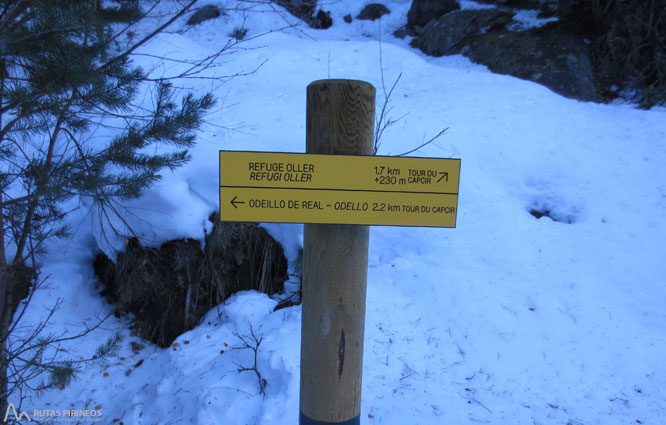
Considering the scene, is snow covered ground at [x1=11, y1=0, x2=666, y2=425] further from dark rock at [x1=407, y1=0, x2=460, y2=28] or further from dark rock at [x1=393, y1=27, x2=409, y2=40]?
dark rock at [x1=393, y1=27, x2=409, y2=40]

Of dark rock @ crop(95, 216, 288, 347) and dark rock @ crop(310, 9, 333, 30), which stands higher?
dark rock @ crop(310, 9, 333, 30)

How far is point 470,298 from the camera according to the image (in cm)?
346

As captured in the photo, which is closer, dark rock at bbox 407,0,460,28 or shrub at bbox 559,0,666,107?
shrub at bbox 559,0,666,107

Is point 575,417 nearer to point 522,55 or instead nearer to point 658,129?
point 658,129

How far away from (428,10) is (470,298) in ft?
37.5

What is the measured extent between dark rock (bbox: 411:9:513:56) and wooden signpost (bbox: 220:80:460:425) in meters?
9.73

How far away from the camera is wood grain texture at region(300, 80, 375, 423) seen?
1508mm

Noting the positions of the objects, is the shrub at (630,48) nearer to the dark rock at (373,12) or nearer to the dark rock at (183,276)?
the dark rock at (373,12)

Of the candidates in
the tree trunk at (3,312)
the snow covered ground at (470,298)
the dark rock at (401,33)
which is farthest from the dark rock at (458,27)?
the tree trunk at (3,312)

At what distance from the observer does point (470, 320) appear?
3.29 m

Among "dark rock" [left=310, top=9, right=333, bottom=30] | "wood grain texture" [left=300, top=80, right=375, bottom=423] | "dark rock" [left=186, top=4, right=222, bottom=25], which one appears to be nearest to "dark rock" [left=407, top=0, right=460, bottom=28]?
"dark rock" [left=310, top=9, right=333, bottom=30]

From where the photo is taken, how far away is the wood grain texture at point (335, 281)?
1.51m

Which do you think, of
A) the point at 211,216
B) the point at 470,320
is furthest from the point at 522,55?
the point at 211,216

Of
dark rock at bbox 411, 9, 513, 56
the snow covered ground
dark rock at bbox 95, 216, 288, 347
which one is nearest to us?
the snow covered ground
